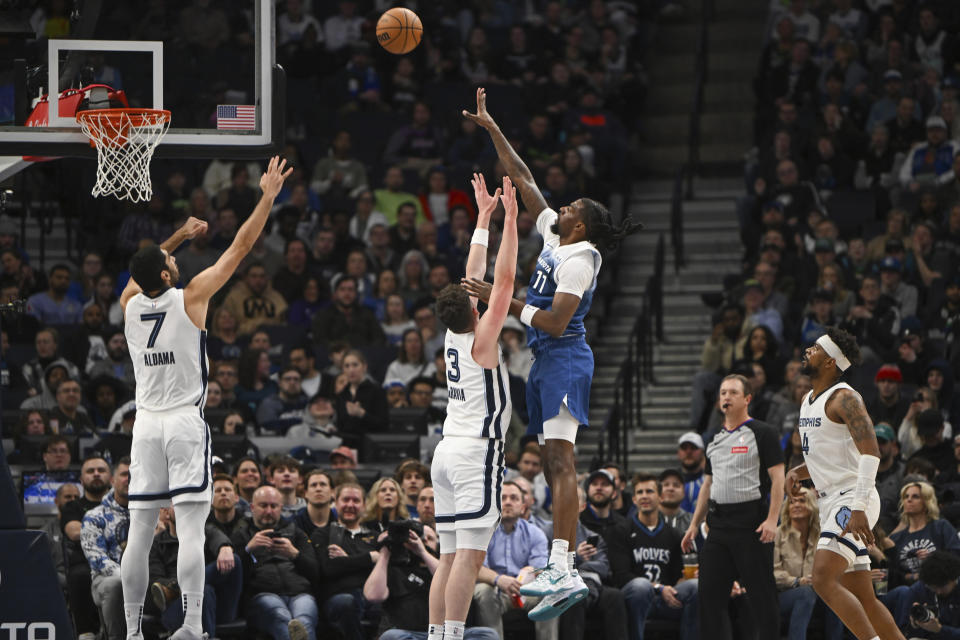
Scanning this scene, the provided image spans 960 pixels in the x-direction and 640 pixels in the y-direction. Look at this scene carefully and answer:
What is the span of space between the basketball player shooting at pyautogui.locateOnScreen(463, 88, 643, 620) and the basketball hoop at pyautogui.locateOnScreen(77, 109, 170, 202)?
242 centimetres

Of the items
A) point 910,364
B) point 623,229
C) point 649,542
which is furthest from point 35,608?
point 910,364

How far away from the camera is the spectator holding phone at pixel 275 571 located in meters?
12.6

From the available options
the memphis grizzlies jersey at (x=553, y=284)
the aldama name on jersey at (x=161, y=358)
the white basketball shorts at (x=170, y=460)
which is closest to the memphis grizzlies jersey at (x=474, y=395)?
the memphis grizzlies jersey at (x=553, y=284)

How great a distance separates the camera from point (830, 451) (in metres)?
10.9

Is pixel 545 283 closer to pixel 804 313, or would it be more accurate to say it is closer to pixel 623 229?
pixel 623 229

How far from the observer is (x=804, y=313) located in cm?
1814

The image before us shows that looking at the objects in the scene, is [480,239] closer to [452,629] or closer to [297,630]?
[452,629]

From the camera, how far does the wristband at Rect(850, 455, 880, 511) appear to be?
34.8ft

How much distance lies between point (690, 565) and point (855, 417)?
366 centimetres

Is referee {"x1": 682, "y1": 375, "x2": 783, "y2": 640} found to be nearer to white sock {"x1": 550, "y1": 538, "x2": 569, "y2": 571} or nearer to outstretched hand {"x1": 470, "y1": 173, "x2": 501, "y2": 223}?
white sock {"x1": 550, "y1": 538, "x2": 569, "y2": 571}

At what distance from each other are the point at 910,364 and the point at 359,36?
1082 cm

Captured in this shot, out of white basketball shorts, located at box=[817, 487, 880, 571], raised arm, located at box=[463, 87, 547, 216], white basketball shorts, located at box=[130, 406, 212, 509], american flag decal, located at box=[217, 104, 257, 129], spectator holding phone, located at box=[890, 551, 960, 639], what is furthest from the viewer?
spectator holding phone, located at box=[890, 551, 960, 639]

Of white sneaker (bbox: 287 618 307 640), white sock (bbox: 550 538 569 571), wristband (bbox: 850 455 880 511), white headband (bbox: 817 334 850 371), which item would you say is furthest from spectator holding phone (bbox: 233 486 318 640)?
white headband (bbox: 817 334 850 371)

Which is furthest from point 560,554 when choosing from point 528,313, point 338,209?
point 338,209
